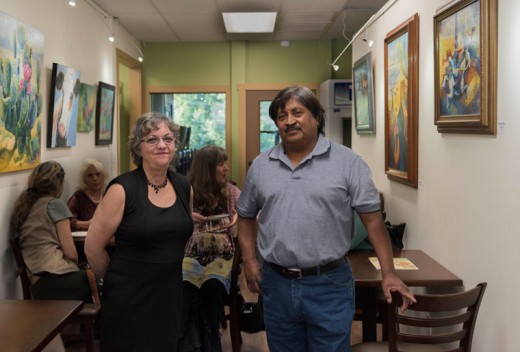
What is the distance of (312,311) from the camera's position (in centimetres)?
181

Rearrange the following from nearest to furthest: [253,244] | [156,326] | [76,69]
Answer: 1. [156,326]
2. [253,244]
3. [76,69]

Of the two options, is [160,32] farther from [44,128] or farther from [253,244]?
[253,244]

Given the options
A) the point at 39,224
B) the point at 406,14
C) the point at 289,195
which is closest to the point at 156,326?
the point at 289,195

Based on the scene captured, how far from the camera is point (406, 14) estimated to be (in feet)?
10.6

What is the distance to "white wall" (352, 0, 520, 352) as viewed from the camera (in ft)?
6.37

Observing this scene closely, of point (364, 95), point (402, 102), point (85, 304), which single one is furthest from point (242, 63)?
point (85, 304)

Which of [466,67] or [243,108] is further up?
[243,108]

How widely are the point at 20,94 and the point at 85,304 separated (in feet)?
4.40

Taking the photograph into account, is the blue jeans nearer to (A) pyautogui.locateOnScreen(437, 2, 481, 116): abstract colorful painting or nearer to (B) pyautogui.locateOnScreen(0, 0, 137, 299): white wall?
(A) pyautogui.locateOnScreen(437, 2, 481, 116): abstract colorful painting

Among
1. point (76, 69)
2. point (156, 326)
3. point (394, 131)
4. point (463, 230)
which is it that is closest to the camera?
point (156, 326)

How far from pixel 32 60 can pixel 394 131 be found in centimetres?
246

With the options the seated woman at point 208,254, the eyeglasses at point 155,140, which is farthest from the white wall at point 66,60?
the eyeglasses at point 155,140

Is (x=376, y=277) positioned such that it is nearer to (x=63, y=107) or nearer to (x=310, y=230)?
(x=310, y=230)

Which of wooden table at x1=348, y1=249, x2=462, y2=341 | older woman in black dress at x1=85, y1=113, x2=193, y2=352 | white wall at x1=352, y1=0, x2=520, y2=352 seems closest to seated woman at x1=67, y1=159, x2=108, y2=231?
older woman in black dress at x1=85, y1=113, x2=193, y2=352
